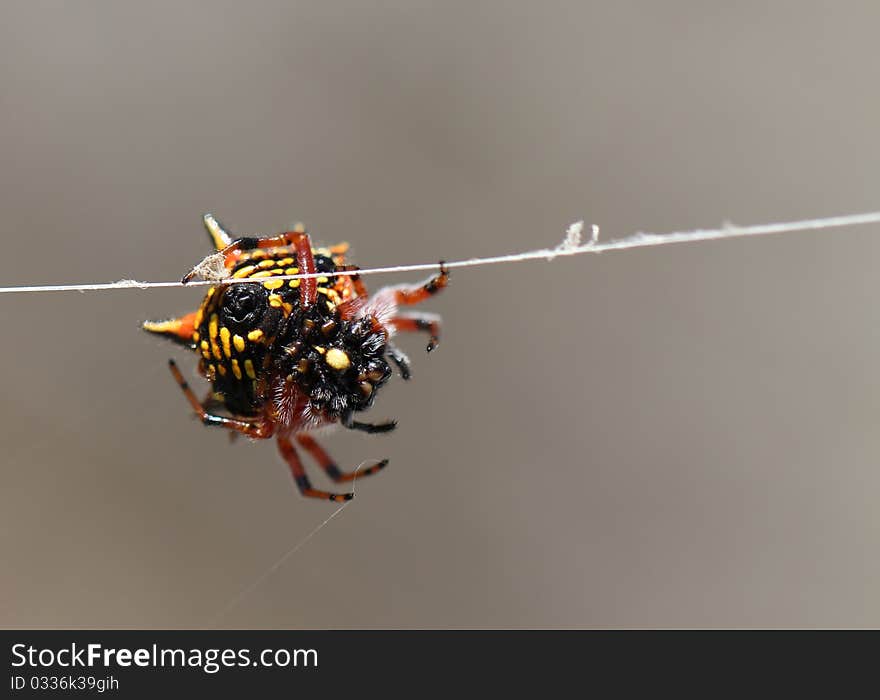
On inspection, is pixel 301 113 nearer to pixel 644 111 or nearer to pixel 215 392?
pixel 644 111

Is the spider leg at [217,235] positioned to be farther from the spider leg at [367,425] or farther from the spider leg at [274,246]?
the spider leg at [367,425]

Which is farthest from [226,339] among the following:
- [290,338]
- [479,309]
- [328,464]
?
[479,309]

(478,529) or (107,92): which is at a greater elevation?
(107,92)

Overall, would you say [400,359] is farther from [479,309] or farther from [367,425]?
[479,309]

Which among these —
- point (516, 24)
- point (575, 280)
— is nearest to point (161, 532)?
point (575, 280)

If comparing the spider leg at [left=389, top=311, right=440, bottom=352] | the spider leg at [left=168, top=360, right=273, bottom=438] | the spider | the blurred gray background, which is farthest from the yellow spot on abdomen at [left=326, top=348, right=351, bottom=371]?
the blurred gray background
